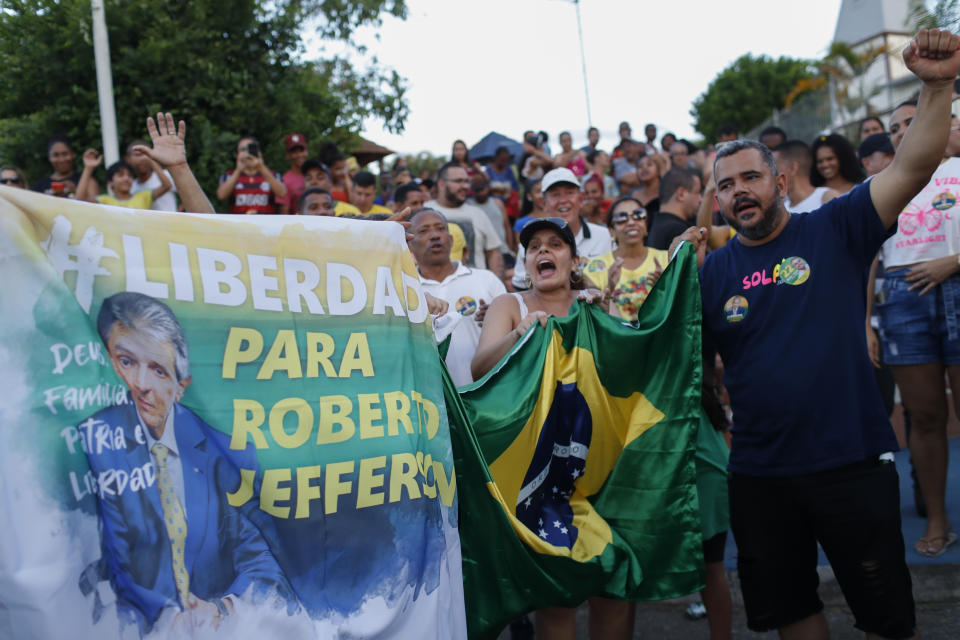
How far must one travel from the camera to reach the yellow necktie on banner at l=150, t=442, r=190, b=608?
8.75ft

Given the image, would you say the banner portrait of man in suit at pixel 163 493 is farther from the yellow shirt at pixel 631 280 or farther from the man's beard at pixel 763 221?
the yellow shirt at pixel 631 280

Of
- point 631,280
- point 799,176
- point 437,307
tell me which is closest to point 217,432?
point 437,307

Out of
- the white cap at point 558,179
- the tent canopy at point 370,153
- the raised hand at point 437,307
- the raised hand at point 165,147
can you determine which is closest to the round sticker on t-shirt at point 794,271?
the raised hand at point 437,307

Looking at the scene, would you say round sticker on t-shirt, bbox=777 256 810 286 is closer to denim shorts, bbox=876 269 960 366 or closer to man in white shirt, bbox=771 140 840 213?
denim shorts, bbox=876 269 960 366

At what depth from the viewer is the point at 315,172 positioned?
821 cm

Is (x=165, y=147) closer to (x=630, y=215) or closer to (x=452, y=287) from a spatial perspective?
(x=452, y=287)

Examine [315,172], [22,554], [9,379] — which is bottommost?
[22,554]

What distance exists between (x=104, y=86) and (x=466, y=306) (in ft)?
22.4

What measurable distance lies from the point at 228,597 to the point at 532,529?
4.24 feet

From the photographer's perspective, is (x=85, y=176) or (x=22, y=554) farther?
(x=85, y=176)

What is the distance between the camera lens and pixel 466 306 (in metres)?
4.64

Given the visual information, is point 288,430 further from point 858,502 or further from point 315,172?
point 315,172

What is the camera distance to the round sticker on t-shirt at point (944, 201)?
451 cm

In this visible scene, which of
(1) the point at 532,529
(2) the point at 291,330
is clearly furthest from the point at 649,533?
(2) the point at 291,330
